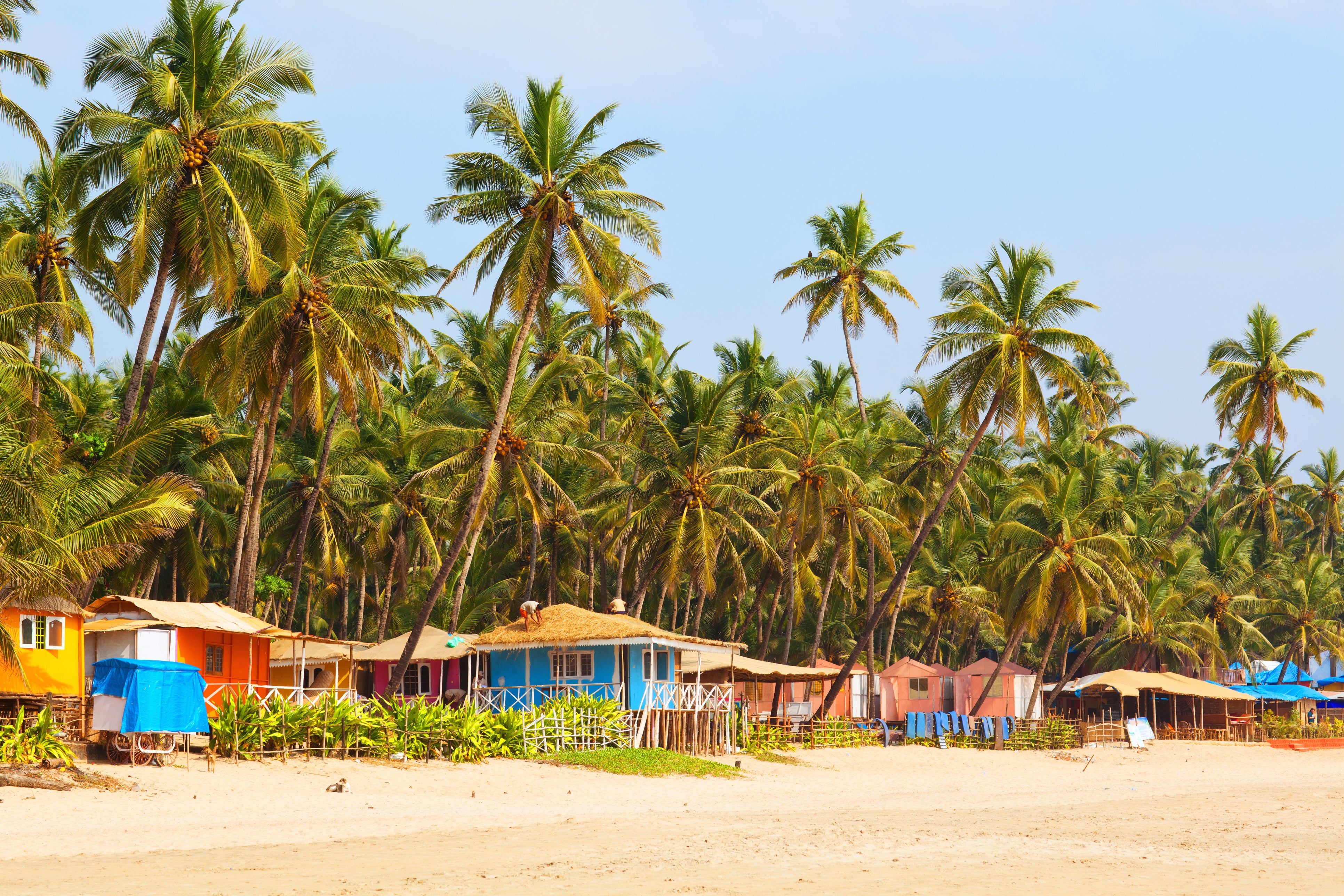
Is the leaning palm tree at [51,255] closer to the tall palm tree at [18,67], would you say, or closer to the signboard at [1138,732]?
the tall palm tree at [18,67]

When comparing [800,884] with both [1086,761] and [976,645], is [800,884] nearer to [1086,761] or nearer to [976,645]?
[1086,761]

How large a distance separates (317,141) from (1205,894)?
20.3 metres

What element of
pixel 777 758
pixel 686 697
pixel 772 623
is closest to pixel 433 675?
pixel 686 697

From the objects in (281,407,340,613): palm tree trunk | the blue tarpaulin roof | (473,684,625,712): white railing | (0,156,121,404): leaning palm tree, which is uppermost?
(0,156,121,404): leaning palm tree

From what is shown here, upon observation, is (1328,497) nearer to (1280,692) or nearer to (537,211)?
(1280,692)

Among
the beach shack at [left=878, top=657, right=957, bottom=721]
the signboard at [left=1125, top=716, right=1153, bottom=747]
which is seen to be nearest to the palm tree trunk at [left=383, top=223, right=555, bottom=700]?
the beach shack at [left=878, top=657, right=957, bottom=721]

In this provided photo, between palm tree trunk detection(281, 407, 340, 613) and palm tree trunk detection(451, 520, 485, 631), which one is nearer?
palm tree trunk detection(281, 407, 340, 613)

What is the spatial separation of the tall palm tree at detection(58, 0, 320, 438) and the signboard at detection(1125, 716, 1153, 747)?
30.2 m

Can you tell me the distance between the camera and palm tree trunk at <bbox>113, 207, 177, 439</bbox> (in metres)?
23.7

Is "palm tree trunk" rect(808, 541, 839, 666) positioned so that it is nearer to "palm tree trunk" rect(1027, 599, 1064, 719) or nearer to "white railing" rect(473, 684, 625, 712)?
"palm tree trunk" rect(1027, 599, 1064, 719)

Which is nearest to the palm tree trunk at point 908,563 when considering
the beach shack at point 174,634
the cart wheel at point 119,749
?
the beach shack at point 174,634

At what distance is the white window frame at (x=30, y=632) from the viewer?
20.6 m

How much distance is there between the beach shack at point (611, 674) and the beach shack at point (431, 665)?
98 cm

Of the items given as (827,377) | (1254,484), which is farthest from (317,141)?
(1254,484)
